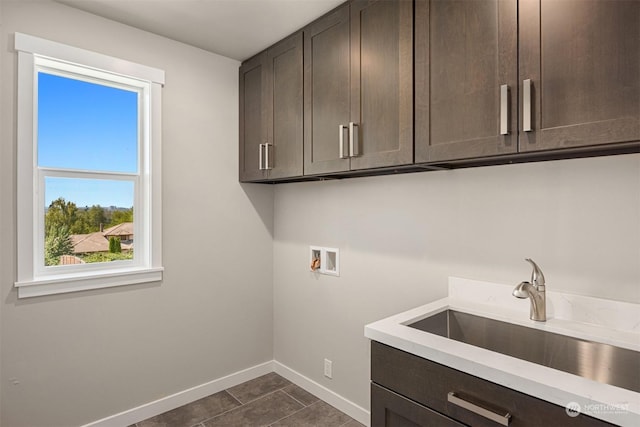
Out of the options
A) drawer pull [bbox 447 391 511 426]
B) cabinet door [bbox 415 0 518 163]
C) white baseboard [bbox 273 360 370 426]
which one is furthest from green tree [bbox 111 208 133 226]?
drawer pull [bbox 447 391 511 426]

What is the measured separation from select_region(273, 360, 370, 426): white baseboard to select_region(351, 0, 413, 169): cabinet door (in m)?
1.58

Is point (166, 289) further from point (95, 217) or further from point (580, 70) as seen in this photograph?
point (580, 70)

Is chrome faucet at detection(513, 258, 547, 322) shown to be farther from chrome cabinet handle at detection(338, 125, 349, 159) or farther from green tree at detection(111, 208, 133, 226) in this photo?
green tree at detection(111, 208, 133, 226)

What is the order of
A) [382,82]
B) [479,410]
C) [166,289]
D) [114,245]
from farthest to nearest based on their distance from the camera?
1. [166,289]
2. [114,245]
3. [382,82]
4. [479,410]

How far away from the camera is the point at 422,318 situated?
1.55 m

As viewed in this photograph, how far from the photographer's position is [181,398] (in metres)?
2.46

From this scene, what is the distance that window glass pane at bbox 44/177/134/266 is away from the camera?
6.72 ft

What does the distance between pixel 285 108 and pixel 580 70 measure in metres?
1.59

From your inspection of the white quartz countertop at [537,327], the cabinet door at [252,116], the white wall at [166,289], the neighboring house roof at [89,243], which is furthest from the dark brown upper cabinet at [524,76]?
the neighboring house roof at [89,243]

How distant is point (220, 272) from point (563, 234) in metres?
2.16

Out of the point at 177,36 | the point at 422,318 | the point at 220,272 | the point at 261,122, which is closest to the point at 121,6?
the point at 177,36

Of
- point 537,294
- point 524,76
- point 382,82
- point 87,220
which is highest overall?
point 382,82

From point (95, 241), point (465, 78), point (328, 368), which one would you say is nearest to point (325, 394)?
point (328, 368)

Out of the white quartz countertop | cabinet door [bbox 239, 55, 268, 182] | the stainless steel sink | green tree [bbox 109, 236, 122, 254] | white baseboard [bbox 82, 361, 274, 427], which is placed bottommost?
white baseboard [bbox 82, 361, 274, 427]
